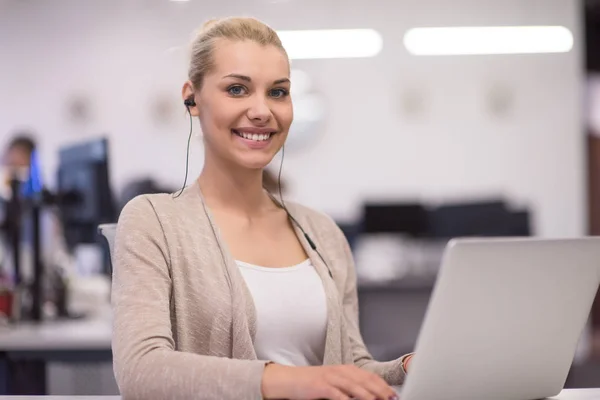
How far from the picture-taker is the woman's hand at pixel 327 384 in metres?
1.12

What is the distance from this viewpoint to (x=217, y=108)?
160 centimetres

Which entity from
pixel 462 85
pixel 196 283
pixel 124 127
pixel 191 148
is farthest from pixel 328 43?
pixel 196 283

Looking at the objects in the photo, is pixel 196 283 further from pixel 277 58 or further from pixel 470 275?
pixel 470 275

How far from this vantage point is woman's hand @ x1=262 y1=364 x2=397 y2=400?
3.67 ft

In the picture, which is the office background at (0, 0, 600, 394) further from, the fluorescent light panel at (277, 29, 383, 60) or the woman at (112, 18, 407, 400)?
the woman at (112, 18, 407, 400)

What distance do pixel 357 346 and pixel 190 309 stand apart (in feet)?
1.28

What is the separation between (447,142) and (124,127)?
2.80m

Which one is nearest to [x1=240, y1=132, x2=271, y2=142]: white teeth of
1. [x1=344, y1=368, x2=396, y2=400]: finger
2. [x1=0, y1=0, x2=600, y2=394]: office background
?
[x1=344, y1=368, x2=396, y2=400]: finger

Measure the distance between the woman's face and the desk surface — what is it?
1.57 metres

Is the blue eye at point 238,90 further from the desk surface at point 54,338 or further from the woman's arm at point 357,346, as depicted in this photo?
the desk surface at point 54,338

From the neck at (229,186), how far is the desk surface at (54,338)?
4.72ft

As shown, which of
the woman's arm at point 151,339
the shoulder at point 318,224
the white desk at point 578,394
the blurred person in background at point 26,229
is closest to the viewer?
the woman's arm at point 151,339

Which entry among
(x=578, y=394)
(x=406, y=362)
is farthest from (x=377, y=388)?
(x=578, y=394)

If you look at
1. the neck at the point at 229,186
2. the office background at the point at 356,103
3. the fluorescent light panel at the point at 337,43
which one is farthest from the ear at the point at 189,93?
the fluorescent light panel at the point at 337,43
